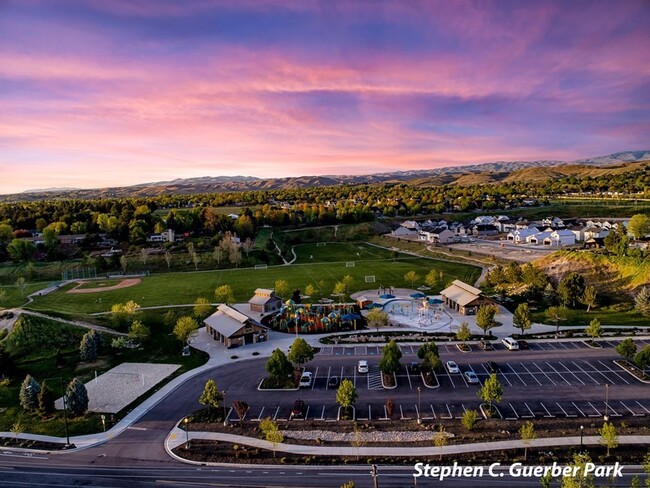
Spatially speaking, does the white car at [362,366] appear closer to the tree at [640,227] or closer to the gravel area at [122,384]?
the gravel area at [122,384]

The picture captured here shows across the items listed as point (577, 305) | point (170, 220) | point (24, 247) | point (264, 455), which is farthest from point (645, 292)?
point (24, 247)

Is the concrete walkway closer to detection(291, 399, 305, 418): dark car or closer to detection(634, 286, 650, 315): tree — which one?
detection(291, 399, 305, 418): dark car

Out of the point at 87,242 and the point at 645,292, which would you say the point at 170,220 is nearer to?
the point at 87,242

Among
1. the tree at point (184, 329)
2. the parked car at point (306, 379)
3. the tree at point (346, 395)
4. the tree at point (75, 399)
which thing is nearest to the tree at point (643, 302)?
the tree at point (346, 395)

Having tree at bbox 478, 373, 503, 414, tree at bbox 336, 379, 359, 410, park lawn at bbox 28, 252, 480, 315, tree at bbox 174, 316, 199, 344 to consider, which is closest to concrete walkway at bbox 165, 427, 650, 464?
tree at bbox 478, 373, 503, 414

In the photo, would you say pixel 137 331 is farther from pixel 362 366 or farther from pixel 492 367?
pixel 492 367
